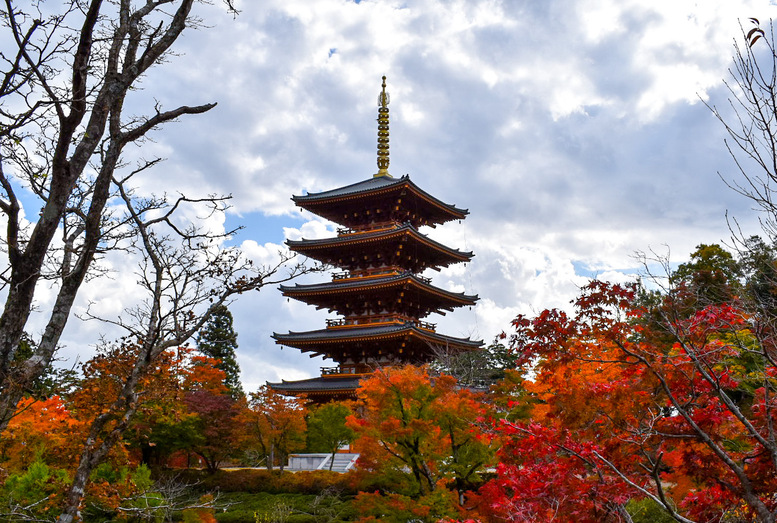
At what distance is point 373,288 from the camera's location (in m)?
26.9

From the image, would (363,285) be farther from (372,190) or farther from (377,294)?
(372,190)

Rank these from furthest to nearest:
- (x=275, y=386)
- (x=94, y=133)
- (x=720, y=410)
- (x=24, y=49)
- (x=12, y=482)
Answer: (x=275, y=386), (x=12, y=482), (x=720, y=410), (x=94, y=133), (x=24, y=49)

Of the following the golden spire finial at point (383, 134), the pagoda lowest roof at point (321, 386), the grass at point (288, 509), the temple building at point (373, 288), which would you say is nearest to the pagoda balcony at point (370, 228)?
the temple building at point (373, 288)

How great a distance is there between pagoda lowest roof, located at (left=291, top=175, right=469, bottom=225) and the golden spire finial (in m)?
0.62

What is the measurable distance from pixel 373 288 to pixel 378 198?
14.9 ft

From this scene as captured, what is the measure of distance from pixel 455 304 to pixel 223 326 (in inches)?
748

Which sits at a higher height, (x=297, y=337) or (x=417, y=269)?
(x=417, y=269)

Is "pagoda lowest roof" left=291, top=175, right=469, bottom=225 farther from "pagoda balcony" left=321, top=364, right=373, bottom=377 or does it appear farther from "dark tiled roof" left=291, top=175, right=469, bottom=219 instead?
"pagoda balcony" left=321, top=364, right=373, bottom=377

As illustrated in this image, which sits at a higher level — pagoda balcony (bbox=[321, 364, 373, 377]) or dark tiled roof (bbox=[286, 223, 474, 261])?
dark tiled roof (bbox=[286, 223, 474, 261])

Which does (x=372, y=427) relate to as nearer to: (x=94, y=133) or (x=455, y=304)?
(x=94, y=133)

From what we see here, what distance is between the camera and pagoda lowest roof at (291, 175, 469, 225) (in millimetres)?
28219

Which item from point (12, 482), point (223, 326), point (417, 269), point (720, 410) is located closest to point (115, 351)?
point (12, 482)

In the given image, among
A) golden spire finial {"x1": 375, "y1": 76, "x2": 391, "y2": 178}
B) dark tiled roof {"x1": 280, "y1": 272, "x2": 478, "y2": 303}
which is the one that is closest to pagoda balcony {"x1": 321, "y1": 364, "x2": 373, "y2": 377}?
dark tiled roof {"x1": 280, "y1": 272, "x2": 478, "y2": 303}

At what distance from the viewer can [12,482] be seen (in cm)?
1575
